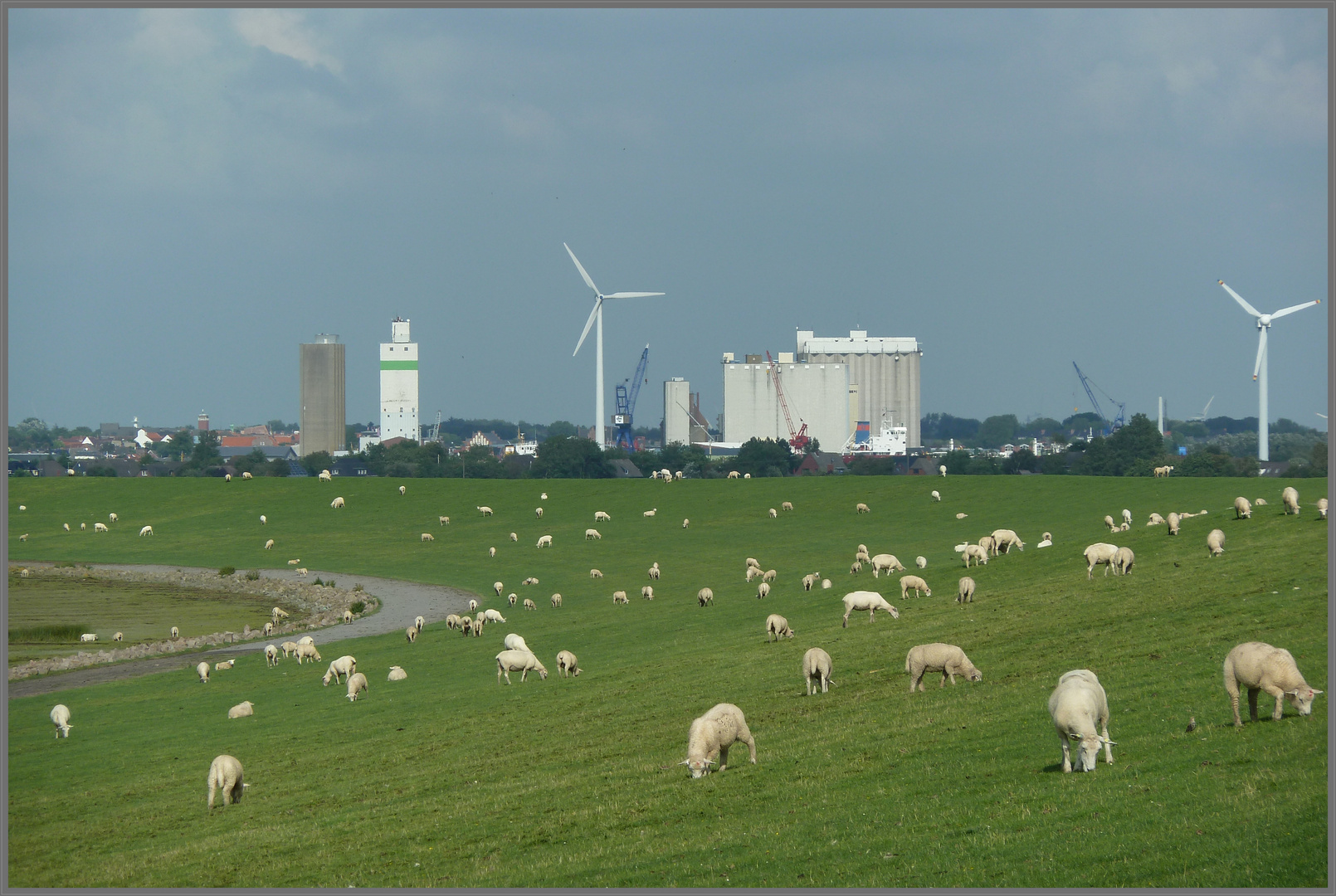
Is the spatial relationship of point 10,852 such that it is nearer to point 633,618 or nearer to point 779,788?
point 779,788

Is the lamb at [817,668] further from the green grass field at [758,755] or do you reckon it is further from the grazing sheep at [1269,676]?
the grazing sheep at [1269,676]

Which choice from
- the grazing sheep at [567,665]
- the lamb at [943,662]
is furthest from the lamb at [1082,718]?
the grazing sheep at [567,665]

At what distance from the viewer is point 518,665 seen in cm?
3922

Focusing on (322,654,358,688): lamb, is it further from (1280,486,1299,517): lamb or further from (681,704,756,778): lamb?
(1280,486,1299,517): lamb

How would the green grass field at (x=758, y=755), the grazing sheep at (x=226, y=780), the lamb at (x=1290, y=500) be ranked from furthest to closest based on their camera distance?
the lamb at (x=1290, y=500) < the grazing sheep at (x=226, y=780) < the green grass field at (x=758, y=755)

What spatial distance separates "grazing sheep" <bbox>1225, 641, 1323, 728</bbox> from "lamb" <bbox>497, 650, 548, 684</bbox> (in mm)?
24352

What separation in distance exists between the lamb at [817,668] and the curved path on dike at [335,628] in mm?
30495

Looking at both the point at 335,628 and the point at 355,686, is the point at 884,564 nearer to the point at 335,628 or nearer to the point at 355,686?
the point at 335,628

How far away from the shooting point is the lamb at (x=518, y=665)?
3909 centimetres

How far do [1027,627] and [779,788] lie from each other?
54.7 ft

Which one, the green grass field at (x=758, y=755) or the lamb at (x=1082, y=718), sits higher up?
the lamb at (x=1082, y=718)

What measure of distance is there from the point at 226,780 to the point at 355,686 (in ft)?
47.3

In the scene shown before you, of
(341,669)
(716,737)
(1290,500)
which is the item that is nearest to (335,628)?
(341,669)

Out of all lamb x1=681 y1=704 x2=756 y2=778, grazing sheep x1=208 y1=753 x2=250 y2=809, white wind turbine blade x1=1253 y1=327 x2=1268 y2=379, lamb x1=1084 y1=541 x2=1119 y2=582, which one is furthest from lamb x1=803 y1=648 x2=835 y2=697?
white wind turbine blade x1=1253 y1=327 x2=1268 y2=379
